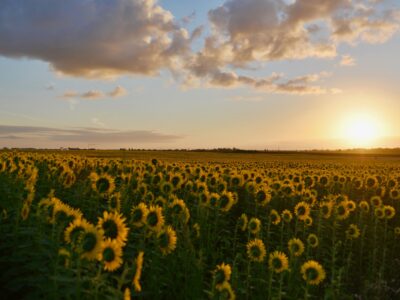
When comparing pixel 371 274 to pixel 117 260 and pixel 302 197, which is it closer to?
pixel 302 197

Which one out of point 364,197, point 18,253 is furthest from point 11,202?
point 364,197

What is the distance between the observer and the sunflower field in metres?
4.56

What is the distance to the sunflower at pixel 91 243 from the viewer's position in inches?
159

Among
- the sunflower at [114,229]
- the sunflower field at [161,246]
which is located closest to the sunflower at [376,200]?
the sunflower field at [161,246]

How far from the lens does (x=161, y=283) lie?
20.3ft

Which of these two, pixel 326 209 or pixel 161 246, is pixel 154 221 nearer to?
pixel 161 246

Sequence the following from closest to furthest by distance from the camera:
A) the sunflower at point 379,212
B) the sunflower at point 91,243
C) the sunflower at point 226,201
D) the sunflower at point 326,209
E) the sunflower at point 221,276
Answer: the sunflower at point 91,243, the sunflower at point 221,276, the sunflower at point 226,201, the sunflower at point 326,209, the sunflower at point 379,212

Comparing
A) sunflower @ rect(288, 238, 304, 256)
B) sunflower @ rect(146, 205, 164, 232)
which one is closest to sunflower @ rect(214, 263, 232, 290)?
sunflower @ rect(146, 205, 164, 232)

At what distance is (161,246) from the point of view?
6.14 m

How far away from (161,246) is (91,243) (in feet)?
7.10

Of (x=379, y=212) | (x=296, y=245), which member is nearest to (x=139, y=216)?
(x=296, y=245)

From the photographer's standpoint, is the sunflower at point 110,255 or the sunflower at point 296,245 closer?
the sunflower at point 110,255

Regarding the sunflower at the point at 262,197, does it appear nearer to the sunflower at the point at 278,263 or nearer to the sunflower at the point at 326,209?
the sunflower at the point at 326,209

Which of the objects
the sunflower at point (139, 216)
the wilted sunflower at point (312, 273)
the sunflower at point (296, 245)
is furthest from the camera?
the sunflower at point (296, 245)
